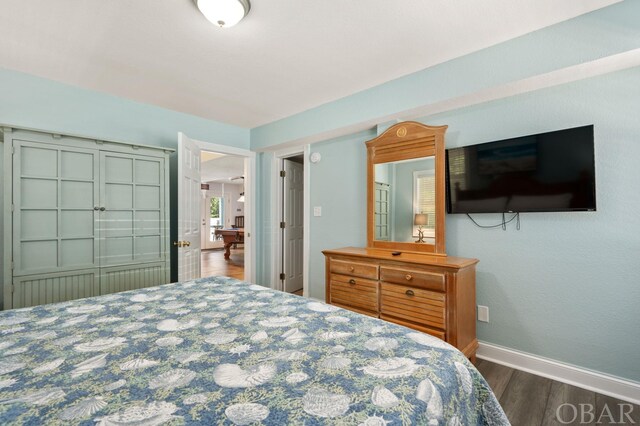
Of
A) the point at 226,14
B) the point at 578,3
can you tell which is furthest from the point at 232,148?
the point at 578,3

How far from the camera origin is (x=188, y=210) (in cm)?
310

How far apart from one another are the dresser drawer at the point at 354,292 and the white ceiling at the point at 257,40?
179 centimetres

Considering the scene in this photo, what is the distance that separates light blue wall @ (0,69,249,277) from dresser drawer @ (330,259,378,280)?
190cm

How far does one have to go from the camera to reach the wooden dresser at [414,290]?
6.86 feet

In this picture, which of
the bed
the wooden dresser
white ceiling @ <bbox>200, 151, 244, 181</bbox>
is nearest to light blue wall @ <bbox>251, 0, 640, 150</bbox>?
the wooden dresser

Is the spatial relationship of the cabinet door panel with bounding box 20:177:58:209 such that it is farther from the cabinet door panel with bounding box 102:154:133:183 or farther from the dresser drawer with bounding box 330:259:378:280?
the dresser drawer with bounding box 330:259:378:280

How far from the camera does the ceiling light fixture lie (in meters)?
1.66

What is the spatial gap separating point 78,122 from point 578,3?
3951 mm

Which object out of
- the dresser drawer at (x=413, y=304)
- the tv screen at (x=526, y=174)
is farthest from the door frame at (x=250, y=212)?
the tv screen at (x=526, y=174)

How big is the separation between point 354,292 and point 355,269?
0.67ft

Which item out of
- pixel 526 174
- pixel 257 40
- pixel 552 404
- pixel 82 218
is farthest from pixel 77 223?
pixel 552 404

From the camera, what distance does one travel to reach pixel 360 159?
Answer: 3.25 metres

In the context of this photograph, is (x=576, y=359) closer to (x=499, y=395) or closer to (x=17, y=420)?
(x=499, y=395)

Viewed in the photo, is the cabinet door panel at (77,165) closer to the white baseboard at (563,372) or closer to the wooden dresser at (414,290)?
the wooden dresser at (414,290)
